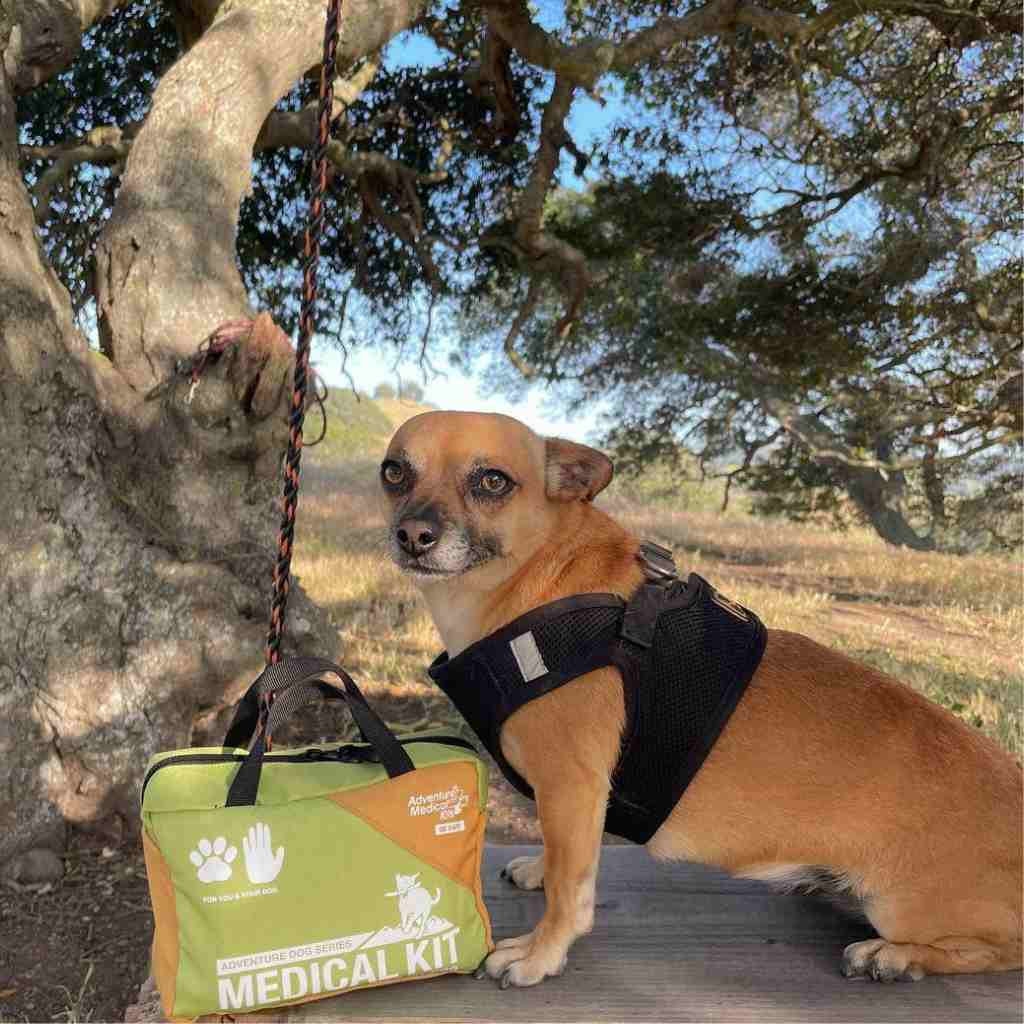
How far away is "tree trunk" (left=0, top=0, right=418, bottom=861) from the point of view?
12.8ft

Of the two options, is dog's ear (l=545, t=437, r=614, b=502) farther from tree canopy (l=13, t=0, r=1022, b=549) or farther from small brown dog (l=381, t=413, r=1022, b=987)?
tree canopy (l=13, t=0, r=1022, b=549)

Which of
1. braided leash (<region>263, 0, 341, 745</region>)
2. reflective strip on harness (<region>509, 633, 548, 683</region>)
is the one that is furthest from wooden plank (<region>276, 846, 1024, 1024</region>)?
braided leash (<region>263, 0, 341, 745</region>)

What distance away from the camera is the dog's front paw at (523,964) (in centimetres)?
219

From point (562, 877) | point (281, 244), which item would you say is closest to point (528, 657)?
point (562, 877)

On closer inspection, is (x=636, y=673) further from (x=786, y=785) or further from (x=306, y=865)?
(x=306, y=865)

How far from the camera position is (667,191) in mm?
10438

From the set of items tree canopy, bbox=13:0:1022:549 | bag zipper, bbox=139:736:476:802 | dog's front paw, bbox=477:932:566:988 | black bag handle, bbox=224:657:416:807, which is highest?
tree canopy, bbox=13:0:1022:549

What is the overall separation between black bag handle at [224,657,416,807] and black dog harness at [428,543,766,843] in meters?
0.24

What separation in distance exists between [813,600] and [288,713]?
667 cm

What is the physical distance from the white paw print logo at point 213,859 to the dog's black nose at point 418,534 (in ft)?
2.61

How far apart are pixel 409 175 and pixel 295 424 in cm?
732

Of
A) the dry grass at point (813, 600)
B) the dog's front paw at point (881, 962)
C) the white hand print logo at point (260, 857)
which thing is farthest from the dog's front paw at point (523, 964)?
the dry grass at point (813, 600)

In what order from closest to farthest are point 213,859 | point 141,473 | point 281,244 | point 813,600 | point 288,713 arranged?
point 213,859
point 288,713
point 141,473
point 813,600
point 281,244

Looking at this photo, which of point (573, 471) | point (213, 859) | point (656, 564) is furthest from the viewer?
point (573, 471)
